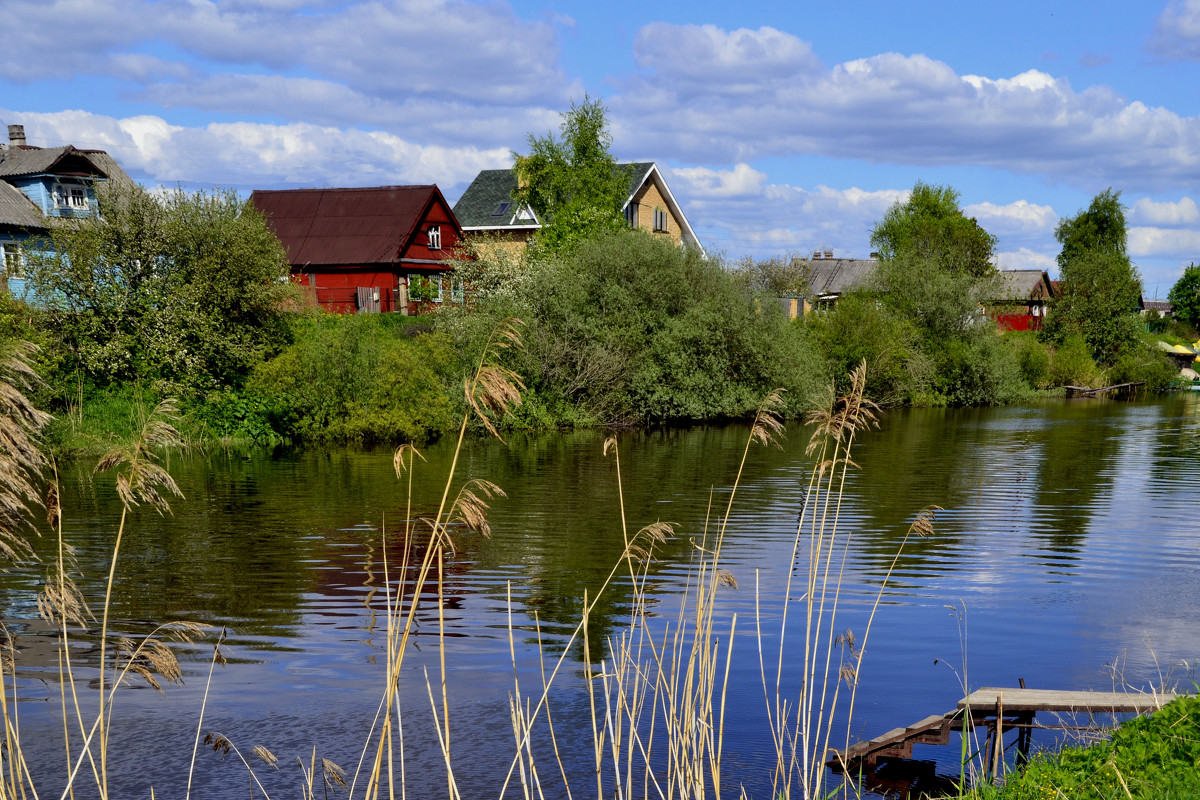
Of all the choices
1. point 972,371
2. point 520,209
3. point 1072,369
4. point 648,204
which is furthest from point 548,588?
point 1072,369

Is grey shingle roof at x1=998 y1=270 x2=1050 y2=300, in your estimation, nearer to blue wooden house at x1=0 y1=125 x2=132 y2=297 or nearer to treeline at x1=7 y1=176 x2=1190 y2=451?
treeline at x1=7 y1=176 x2=1190 y2=451

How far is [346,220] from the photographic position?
55.7 metres

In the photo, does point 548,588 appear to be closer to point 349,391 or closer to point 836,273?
point 349,391

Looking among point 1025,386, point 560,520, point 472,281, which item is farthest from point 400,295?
point 1025,386

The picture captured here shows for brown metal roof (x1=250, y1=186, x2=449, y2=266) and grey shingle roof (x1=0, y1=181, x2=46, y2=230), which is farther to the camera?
brown metal roof (x1=250, y1=186, x2=449, y2=266)

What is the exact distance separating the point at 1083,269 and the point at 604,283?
156 feet

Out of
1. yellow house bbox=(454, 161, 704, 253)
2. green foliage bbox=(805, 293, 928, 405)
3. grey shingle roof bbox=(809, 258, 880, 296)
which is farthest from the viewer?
grey shingle roof bbox=(809, 258, 880, 296)

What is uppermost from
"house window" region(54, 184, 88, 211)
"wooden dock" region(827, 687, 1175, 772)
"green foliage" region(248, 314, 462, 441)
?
"house window" region(54, 184, 88, 211)

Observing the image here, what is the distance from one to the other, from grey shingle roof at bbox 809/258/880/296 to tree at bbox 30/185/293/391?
6514cm

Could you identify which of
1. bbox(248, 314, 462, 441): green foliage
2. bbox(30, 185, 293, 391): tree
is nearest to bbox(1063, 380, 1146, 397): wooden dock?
bbox(248, 314, 462, 441): green foliage

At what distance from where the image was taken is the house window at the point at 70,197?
48.8 m

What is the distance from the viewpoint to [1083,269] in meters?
73.9

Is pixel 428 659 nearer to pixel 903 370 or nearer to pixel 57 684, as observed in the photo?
pixel 57 684

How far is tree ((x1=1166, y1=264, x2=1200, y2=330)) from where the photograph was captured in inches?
4382
